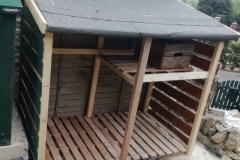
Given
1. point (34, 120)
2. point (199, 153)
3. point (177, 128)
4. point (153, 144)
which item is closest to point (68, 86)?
point (34, 120)

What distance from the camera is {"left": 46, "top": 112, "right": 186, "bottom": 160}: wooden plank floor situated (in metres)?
3.85

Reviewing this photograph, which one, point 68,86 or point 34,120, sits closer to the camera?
point 34,120

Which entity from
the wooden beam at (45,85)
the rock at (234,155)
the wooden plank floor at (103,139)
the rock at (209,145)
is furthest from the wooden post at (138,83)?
the rock at (234,155)

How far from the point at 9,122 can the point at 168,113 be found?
10.2 feet

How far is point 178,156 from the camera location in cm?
434

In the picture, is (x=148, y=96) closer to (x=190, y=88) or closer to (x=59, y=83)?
(x=190, y=88)

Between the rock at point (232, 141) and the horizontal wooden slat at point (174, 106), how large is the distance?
152 centimetres

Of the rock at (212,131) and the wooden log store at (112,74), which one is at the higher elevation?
the wooden log store at (112,74)

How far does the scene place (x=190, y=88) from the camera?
4.36 meters

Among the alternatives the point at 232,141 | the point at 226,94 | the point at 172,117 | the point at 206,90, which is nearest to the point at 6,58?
the point at 206,90

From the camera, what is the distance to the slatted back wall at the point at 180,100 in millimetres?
4148

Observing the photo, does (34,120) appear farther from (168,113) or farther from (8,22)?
(168,113)

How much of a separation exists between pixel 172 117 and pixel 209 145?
1.19m

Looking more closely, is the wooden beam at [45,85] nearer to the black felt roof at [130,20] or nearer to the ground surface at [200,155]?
the black felt roof at [130,20]
